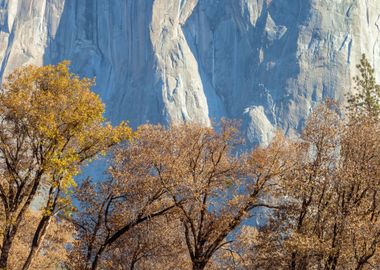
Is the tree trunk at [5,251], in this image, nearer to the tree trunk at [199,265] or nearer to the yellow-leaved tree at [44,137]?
the yellow-leaved tree at [44,137]

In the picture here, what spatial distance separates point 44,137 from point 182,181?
24.4 ft

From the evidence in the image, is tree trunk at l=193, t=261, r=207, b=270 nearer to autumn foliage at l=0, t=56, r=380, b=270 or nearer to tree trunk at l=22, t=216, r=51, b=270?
autumn foliage at l=0, t=56, r=380, b=270

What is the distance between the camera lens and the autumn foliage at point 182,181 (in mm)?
20969

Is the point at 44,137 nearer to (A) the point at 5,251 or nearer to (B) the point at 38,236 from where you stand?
(B) the point at 38,236

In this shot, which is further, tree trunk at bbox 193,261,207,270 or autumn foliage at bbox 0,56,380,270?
tree trunk at bbox 193,261,207,270

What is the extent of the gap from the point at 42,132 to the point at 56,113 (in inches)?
46.4

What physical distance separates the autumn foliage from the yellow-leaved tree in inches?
2.1

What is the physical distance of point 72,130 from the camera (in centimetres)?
2102

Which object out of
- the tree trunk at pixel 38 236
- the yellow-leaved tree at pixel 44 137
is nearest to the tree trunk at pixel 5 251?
the yellow-leaved tree at pixel 44 137

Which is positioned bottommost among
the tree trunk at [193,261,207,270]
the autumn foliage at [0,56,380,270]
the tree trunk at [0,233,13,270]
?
the tree trunk at [0,233,13,270]

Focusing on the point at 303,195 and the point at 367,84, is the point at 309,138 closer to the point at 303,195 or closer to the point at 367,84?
the point at 303,195

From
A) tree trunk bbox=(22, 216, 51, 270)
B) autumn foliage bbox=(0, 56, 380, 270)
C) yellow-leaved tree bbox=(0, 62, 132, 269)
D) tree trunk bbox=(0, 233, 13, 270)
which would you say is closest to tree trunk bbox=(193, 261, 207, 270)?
autumn foliage bbox=(0, 56, 380, 270)

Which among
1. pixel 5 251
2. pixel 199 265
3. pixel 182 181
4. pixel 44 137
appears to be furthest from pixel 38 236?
pixel 199 265

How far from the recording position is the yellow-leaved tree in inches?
791
